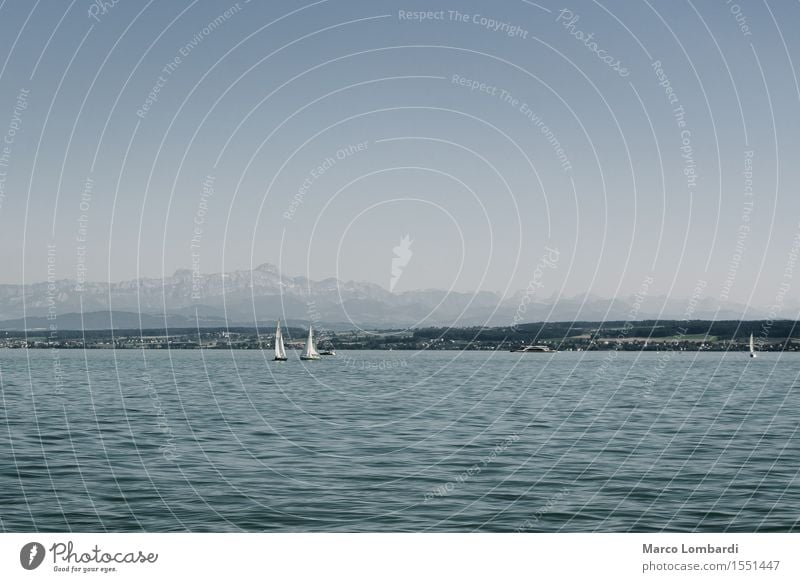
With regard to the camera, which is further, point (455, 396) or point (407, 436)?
point (455, 396)

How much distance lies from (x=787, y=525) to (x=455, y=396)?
2353 inches

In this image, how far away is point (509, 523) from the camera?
24328 millimetres

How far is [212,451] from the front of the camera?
1534 inches

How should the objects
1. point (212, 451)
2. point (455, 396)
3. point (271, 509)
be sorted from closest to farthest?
1. point (271, 509)
2. point (212, 451)
3. point (455, 396)

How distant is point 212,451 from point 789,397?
64.3 meters

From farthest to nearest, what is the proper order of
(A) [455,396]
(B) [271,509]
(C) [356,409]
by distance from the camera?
(A) [455,396] → (C) [356,409] → (B) [271,509]

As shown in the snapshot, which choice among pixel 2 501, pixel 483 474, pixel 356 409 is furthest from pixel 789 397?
pixel 2 501

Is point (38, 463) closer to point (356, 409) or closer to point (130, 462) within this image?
point (130, 462)

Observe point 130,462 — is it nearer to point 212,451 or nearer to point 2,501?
point 212,451
